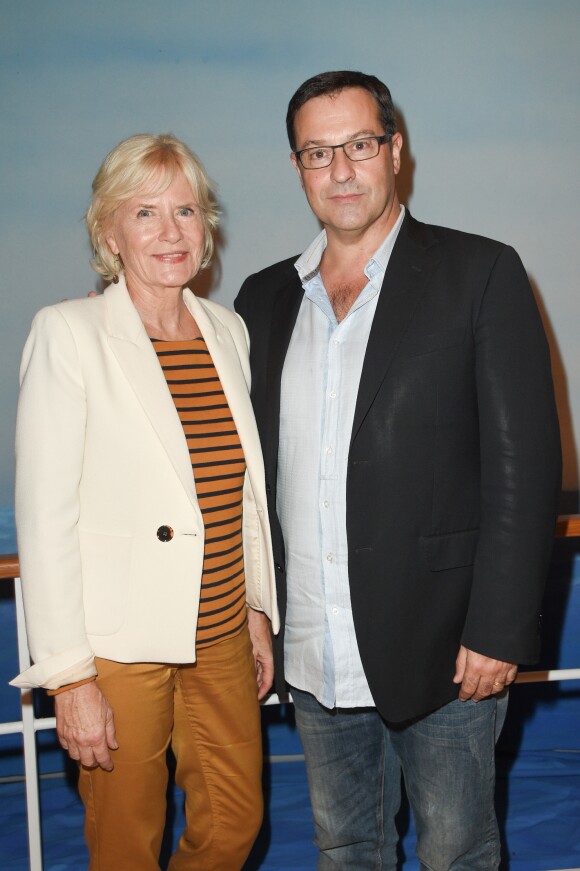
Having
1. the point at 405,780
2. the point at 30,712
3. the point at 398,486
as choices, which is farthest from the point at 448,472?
the point at 30,712

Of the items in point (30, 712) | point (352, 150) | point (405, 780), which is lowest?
point (405, 780)

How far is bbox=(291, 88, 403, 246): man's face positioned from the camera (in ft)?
6.14

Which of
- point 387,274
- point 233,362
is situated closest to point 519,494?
point 387,274

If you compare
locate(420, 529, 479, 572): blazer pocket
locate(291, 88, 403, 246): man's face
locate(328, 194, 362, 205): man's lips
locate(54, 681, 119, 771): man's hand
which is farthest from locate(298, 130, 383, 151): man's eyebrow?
locate(54, 681, 119, 771): man's hand

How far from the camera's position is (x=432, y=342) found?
1749 millimetres

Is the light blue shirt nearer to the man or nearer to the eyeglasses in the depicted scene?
the man

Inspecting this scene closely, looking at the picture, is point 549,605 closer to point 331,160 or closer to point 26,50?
point 331,160

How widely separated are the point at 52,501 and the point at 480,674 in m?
0.92

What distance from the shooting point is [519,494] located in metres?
1.70

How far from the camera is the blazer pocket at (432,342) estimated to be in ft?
5.72

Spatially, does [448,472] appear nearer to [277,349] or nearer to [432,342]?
[432,342]

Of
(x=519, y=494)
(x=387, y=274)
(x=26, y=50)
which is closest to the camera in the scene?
(x=519, y=494)

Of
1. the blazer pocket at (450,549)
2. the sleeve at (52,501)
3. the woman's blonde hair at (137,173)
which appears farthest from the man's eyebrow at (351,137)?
the blazer pocket at (450,549)

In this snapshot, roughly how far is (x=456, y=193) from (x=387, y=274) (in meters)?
1.26
